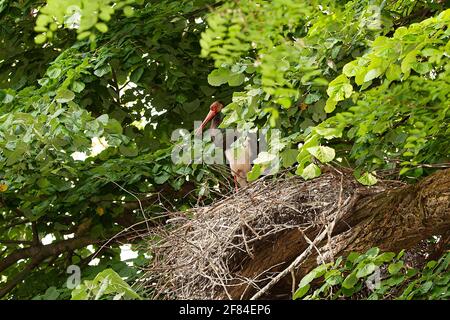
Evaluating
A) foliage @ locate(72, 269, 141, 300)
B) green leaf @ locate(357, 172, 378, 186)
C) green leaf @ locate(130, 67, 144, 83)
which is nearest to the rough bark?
green leaf @ locate(357, 172, 378, 186)

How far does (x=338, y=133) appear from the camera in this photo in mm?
5012

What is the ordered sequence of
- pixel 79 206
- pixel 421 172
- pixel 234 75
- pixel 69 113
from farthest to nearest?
pixel 79 206
pixel 69 113
pixel 234 75
pixel 421 172

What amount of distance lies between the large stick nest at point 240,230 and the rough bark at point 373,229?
0.16 ft

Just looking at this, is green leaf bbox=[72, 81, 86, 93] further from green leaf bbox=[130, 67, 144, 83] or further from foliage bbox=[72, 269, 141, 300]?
foliage bbox=[72, 269, 141, 300]

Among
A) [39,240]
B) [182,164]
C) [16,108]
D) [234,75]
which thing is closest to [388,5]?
[234,75]

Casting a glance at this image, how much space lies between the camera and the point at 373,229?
571 cm

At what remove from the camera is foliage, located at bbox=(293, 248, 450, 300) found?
512cm

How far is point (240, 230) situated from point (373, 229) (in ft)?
2.55

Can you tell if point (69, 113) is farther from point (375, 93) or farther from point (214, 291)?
point (375, 93)

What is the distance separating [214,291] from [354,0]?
1802mm

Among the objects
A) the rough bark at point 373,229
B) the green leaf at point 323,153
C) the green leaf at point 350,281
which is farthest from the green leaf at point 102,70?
the green leaf at point 350,281

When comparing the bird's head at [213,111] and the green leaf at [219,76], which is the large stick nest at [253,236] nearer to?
the green leaf at [219,76]

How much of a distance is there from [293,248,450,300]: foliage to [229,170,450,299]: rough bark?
0.48 ft

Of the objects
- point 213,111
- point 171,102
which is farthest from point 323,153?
point 171,102
